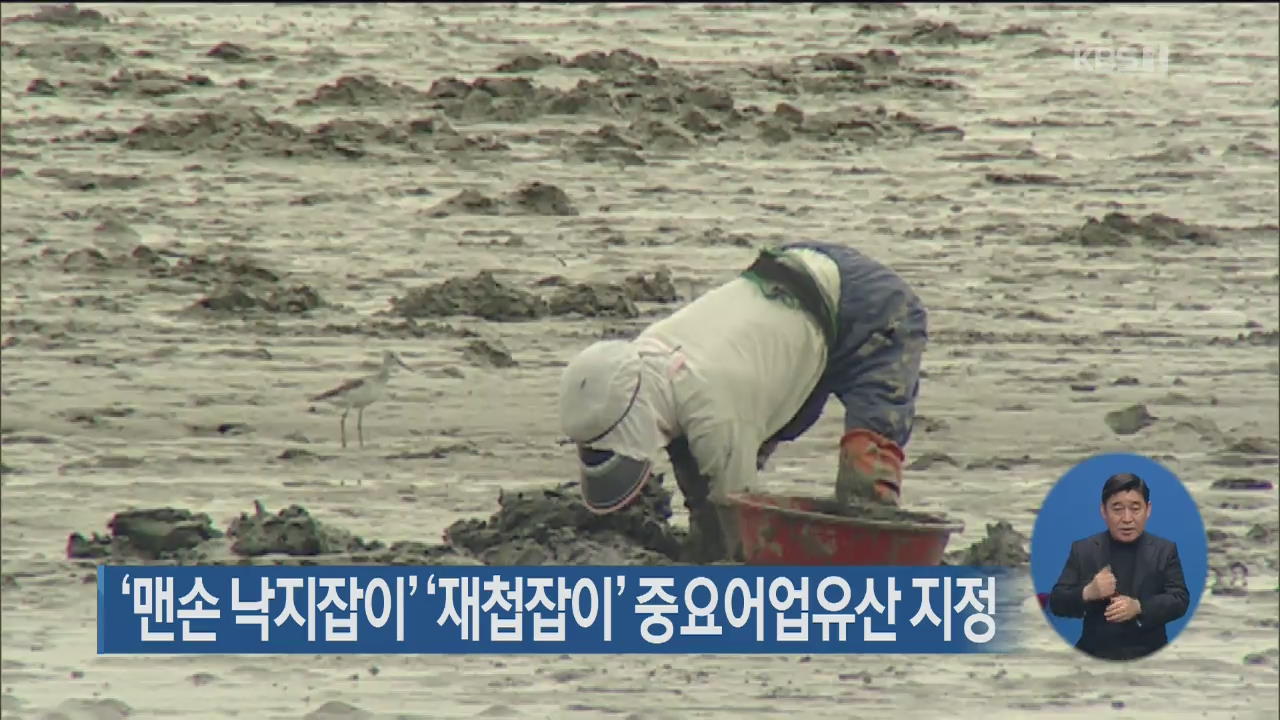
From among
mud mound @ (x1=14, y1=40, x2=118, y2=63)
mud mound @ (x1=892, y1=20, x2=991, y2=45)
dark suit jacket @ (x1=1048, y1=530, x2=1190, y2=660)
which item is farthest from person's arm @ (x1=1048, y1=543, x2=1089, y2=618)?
mud mound @ (x1=892, y1=20, x2=991, y2=45)

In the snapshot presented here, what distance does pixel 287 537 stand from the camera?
7.48m

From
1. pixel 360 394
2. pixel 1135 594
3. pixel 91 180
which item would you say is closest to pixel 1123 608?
pixel 1135 594

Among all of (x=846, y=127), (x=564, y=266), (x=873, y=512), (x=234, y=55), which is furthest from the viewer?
(x=234, y=55)

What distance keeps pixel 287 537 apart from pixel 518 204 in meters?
4.55

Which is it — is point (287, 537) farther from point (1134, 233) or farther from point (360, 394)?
point (1134, 233)

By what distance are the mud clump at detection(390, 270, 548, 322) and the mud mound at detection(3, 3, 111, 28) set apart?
5.27 meters

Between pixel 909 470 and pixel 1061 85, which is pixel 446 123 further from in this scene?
pixel 909 470

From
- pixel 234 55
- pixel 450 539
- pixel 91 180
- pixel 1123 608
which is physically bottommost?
pixel 1123 608

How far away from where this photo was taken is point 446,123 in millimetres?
13195

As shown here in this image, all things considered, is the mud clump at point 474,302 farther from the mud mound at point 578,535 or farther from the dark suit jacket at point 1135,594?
the dark suit jacket at point 1135,594

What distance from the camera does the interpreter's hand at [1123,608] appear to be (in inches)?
249

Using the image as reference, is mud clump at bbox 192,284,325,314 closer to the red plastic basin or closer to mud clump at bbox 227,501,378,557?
mud clump at bbox 227,501,378,557

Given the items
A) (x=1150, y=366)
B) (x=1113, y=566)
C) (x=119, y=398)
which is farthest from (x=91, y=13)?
(x=1113, y=566)

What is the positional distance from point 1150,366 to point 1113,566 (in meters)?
3.82
